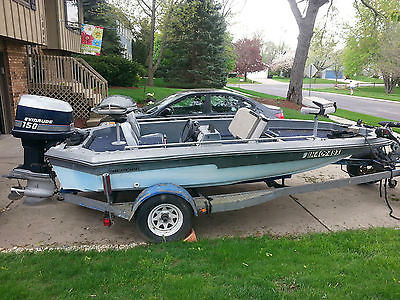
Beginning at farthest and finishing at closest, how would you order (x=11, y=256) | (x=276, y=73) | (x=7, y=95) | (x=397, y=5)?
(x=276, y=73) → (x=397, y=5) → (x=7, y=95) → (x=11, y=256)

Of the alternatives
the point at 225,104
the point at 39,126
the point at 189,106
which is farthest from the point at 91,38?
the point at 39,126

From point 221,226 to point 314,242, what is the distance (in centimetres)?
122

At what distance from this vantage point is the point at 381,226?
4.61 meters

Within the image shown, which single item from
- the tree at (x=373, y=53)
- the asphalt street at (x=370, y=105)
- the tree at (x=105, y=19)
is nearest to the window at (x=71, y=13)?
the tree at (x=105, y=19)

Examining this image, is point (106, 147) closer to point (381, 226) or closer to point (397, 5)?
point (381, 226)

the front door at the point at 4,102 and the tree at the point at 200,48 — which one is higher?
the tree at the point at 200,48

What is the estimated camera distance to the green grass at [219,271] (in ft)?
9.84

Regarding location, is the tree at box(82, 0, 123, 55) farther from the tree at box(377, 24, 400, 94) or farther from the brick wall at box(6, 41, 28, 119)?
the tree at box(377, 24, 400, 94)

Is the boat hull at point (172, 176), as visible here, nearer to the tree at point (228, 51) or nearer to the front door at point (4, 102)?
the front door at point (4, 102)

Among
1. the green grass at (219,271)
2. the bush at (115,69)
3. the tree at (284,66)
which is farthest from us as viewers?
the tree at (284,66)

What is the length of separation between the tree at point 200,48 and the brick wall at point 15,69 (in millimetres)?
13847

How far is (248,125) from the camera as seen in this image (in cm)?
448

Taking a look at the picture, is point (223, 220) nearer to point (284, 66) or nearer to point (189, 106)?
point (189, 106)

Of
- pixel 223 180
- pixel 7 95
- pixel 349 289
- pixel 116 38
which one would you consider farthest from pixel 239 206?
pixel 116 38
